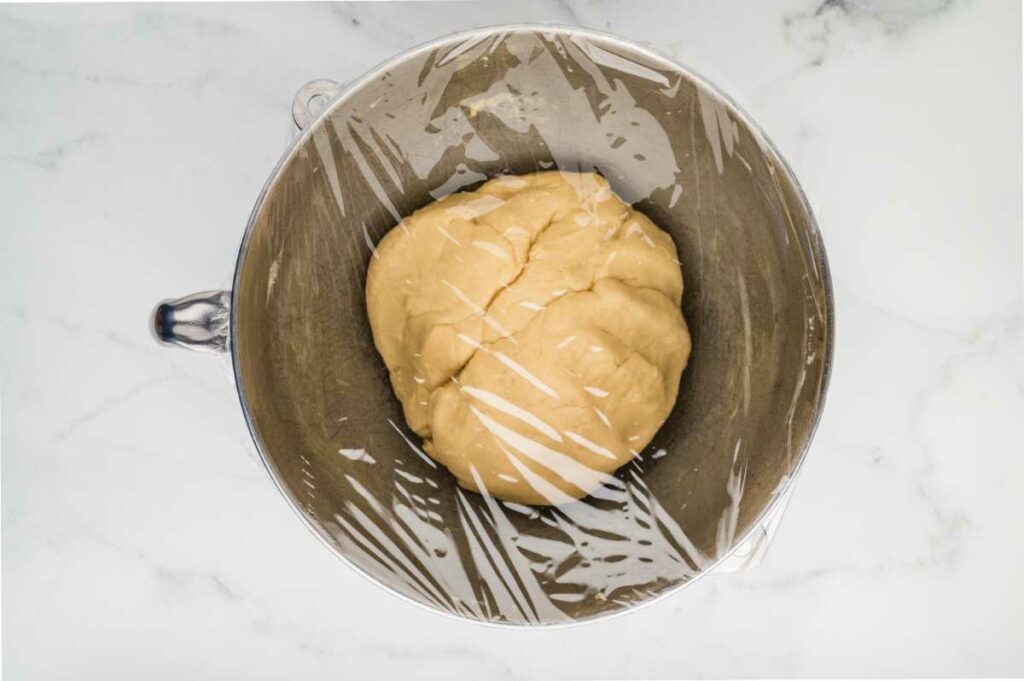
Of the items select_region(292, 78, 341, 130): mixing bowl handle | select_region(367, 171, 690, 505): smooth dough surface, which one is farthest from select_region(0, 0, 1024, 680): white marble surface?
select_region(367, 171, 690, 505): smooth dough surface

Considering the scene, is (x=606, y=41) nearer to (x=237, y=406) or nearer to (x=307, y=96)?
(x=307, y=96)

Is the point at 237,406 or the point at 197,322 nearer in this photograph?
the point at 197,322

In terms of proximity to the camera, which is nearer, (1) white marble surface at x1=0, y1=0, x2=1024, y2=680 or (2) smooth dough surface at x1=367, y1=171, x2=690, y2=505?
(2) smooth dough surface at x1=367, y1=171, x2=690, y2=505

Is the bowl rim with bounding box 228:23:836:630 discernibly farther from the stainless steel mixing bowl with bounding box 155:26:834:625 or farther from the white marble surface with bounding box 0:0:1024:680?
the white marble surface with bounding box 0:0:1024:680

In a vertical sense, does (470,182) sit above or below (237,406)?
above

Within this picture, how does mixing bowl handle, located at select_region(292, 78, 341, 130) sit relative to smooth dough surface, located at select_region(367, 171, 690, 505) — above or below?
above

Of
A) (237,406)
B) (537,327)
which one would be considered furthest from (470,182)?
(237,406)

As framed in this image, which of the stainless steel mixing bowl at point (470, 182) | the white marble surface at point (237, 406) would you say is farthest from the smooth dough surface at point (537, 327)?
the white marble surface at point (237, 406)
